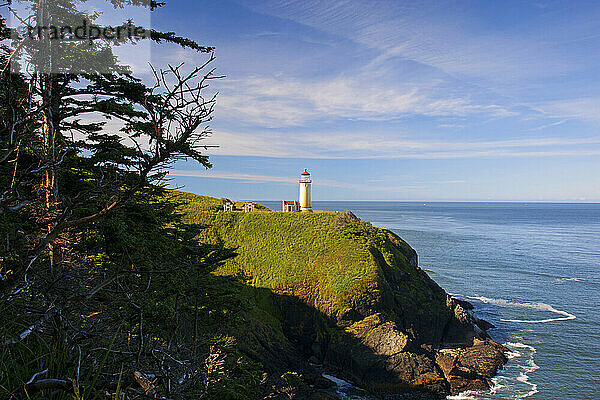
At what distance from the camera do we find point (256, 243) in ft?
114

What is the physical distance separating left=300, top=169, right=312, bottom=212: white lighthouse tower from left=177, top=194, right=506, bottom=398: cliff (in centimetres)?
504

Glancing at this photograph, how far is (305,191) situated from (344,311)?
57.6 feet

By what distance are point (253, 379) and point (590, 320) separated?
34.2 m

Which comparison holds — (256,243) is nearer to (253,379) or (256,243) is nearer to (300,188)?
(300,188)

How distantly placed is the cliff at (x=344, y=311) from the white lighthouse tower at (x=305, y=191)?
504 centimetres

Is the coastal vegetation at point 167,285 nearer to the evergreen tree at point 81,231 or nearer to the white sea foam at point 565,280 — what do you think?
the evergreen tree at point 81,231

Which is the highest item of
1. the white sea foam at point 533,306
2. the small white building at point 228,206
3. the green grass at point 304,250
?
the small white building at point 228,206

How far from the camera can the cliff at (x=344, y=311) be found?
78.9 ft

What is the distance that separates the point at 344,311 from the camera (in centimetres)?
2764

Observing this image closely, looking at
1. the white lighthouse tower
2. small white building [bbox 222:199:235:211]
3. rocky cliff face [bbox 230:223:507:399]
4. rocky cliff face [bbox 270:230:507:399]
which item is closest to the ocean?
rocky cliff face [bbox 270:230:507:399]

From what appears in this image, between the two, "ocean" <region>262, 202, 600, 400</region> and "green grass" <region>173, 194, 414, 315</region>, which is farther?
"green grass" <region>173, 194, 414, 315</region>

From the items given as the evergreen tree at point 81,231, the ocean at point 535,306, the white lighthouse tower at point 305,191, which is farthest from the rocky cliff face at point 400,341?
the evergreen tree at point 81,231

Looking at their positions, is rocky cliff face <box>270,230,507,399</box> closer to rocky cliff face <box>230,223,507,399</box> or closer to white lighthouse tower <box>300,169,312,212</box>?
rocky cliff face <box>230,223,507,399</box>

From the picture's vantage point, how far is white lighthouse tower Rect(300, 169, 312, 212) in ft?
136
